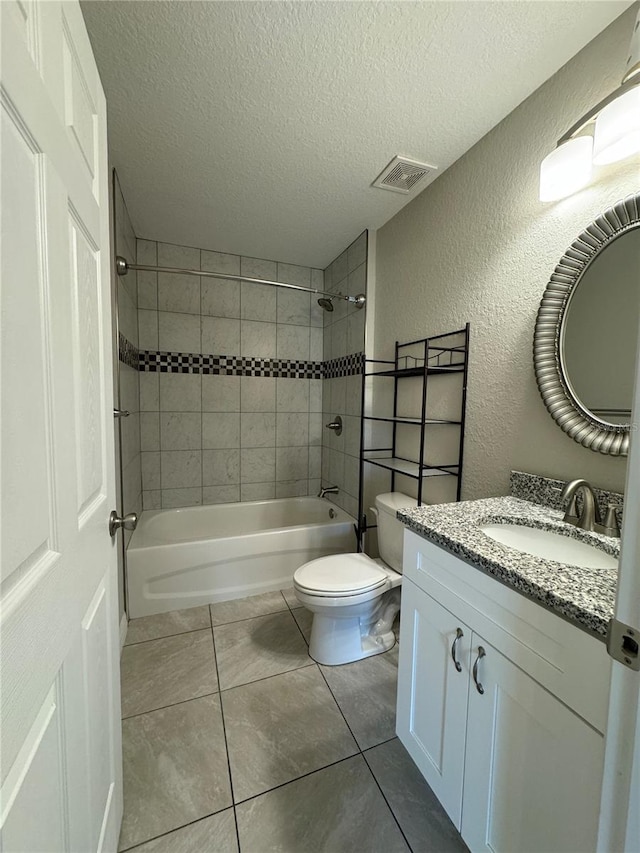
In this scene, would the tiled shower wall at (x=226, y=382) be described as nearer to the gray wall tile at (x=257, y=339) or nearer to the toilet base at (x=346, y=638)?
the gray wall tile at (x=257, y=339)

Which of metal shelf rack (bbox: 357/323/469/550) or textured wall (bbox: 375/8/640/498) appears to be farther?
metal shelf rack (bbox: 357/323/469/550)

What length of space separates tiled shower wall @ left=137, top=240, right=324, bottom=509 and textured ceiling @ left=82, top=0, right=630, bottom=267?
0.77m

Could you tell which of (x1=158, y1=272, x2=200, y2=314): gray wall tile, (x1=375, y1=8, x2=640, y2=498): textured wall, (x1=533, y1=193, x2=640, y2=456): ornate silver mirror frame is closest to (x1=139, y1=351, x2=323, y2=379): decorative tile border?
(x1=158, y1=272, x2=200, y2=314): gray wall tile

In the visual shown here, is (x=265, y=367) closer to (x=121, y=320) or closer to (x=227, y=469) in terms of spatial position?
(x=227, y=469)

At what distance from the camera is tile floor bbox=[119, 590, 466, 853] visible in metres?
0.96

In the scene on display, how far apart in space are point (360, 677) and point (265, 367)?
2173 mm

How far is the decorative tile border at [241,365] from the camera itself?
2.48 meters

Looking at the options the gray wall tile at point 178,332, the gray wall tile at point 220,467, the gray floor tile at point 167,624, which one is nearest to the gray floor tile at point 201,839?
the gray floor tile at point 167,624

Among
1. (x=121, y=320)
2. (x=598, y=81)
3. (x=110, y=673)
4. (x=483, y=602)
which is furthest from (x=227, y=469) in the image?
(x=598, y=81)

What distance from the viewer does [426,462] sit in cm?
186

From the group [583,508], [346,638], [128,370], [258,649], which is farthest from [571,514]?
[128,370]

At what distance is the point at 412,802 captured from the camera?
1042mm

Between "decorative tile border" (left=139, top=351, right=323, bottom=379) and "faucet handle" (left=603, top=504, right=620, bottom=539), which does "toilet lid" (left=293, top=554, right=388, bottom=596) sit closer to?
"faucet handle" (left=603, top=504, right=620, bottom=539)

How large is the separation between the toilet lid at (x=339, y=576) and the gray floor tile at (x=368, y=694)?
390 mm
